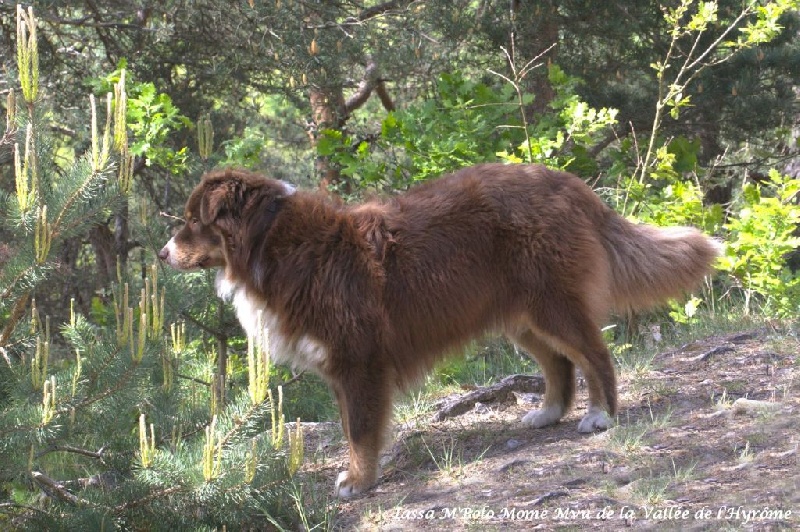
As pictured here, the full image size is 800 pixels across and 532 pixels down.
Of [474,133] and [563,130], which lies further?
[563,130]

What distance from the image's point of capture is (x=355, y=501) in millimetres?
5160

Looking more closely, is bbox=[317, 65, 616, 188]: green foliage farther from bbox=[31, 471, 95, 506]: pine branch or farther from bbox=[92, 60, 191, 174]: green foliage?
bbox=[31, 471, 95, 506]: pine branch

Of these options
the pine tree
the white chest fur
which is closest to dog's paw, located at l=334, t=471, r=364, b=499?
the pine tree

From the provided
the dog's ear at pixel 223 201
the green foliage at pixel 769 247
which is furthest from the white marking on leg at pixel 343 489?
the green foliage at pixel 769 247

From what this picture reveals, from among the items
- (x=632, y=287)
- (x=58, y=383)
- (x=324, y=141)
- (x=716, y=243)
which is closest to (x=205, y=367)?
(x=324, y=141)

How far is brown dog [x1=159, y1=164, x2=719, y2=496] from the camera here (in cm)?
532

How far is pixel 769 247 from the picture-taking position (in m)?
7.59

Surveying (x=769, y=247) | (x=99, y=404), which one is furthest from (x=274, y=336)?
(x=769, y=247)

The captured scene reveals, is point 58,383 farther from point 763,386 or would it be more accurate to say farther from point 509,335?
point 763,386

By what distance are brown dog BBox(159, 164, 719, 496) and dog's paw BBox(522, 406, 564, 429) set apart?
319mm

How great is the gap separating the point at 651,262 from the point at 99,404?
3.29 m

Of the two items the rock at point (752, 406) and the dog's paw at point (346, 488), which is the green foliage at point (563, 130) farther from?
the dog's paw at point (346, 488)

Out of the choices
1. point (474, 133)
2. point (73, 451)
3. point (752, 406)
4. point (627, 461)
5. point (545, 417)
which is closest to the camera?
point (627, 461)

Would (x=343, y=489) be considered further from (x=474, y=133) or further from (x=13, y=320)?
(x=474, y=133)
